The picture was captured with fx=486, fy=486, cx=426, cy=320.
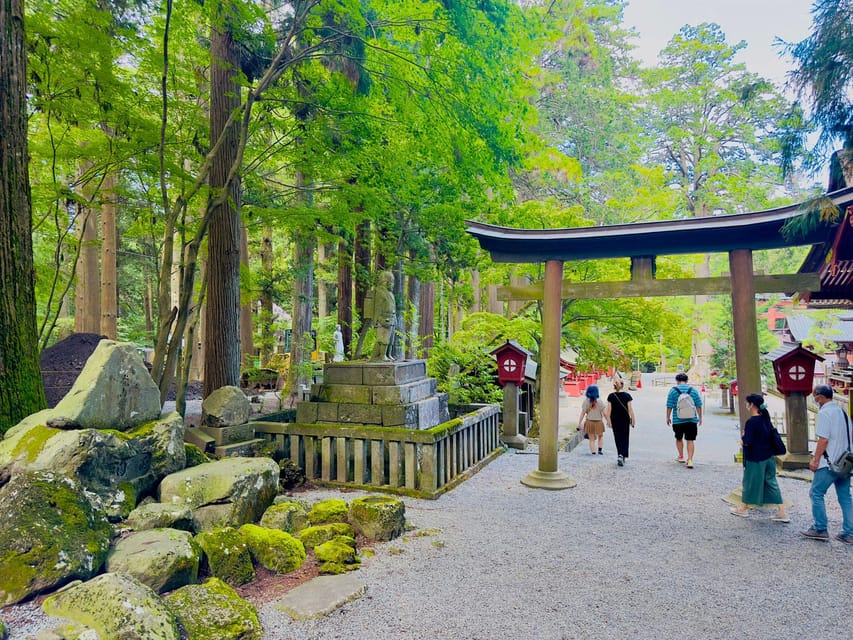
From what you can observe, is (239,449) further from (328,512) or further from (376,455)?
(328,512)

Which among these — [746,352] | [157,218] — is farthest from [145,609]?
[157,218]

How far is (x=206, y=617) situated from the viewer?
2.92 meters

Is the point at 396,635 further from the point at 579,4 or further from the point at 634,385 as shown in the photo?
the point at 634,385

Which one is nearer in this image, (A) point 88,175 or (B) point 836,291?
(A) point 88,175

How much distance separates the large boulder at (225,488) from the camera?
4234 millimetres

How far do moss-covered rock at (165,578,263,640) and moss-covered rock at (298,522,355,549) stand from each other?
1.05 meters

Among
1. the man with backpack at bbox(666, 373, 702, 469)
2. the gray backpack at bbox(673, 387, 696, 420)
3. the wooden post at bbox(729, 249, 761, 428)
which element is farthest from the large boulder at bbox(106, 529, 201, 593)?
the gray backpack at bbox(673, 387, 696, 420)

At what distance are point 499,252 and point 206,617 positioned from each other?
18.9 feet

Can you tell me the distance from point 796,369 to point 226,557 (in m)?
8.39

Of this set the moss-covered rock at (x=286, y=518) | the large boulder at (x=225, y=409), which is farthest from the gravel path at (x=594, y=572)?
the large boulder at (x=225, y=409)

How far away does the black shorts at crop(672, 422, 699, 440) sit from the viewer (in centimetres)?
814

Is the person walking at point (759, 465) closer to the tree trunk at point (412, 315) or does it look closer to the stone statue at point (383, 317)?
the stone statue at point (383, 317)

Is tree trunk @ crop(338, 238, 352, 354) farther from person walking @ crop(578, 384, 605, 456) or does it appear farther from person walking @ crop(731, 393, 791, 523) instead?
person walking @ crop(731, 393, 791, 523)

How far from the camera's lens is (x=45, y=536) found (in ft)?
9.92
